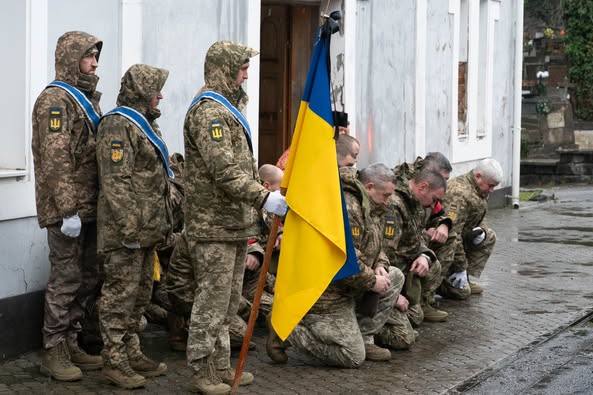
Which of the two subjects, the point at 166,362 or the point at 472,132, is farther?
the point at 472,132

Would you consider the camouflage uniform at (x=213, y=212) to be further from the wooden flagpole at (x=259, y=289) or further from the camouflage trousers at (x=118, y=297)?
the camouflage trousers at (x=118, y=297)

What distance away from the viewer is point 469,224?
11422 mm

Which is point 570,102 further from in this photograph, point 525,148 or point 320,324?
point 320,324

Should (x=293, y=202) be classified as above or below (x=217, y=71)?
below

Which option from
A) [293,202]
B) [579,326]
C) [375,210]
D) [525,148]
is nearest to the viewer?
[293,202]

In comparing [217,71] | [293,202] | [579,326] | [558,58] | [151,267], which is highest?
[558,58]

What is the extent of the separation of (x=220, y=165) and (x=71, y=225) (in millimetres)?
1087

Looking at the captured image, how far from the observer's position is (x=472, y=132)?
1805cm

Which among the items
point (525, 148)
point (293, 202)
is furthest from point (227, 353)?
point (525, 148)

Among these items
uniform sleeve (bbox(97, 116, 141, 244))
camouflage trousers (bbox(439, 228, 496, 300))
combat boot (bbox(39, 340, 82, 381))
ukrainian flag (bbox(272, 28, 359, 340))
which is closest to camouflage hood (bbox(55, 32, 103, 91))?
uniform sleeve (bbox(97, 116, 141, 244))

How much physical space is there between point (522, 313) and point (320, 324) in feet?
10.1

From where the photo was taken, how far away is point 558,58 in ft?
134

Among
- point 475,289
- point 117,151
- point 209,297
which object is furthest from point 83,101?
point 475,289

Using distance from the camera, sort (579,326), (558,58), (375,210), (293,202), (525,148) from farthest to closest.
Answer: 1. (558,58)
2. (525,148)
3. (579,326)
4. (375,210)
5. (293,202)
